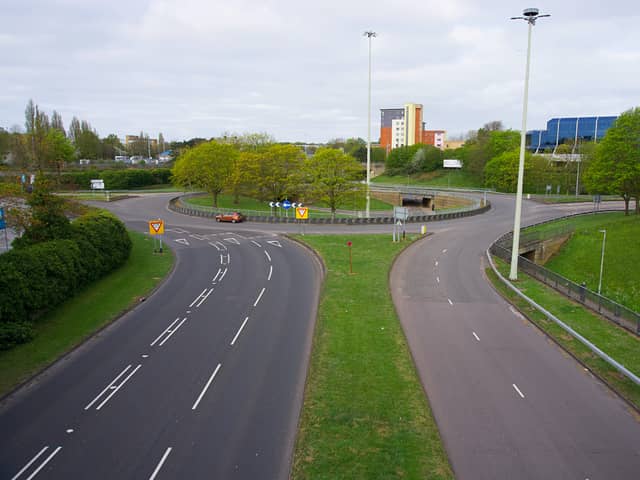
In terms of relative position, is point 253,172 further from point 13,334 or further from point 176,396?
point 176,396

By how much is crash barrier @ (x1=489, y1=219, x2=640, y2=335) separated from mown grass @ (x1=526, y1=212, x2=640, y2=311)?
21.3 feet

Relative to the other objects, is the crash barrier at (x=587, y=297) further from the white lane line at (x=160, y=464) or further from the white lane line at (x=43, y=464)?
the white lane line at (x=43, y=464)

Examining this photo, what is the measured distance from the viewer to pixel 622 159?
4791cm

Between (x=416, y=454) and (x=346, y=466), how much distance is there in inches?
69.6

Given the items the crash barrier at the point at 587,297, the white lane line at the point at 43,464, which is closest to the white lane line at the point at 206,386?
the white lane line at the point at 43,464

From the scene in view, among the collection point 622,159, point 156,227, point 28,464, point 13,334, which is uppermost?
point 622,159

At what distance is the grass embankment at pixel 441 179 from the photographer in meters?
104

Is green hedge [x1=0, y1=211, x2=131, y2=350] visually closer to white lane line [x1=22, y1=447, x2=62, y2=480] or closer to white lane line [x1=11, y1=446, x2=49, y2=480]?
white lane line [x1=11, y1=446, x2=49, y2=480]

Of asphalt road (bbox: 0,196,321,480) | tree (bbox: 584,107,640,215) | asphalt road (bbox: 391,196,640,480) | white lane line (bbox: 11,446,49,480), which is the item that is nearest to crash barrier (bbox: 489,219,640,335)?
asphalt road (bbox: 391,196,640,480)

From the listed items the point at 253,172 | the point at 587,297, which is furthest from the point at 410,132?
the point at 587,297

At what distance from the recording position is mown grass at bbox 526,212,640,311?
33656 mm

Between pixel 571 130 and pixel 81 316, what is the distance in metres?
122

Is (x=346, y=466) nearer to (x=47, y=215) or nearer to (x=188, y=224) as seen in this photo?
(x=47, y=215)

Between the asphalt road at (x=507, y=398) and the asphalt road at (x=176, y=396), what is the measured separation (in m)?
4.45
